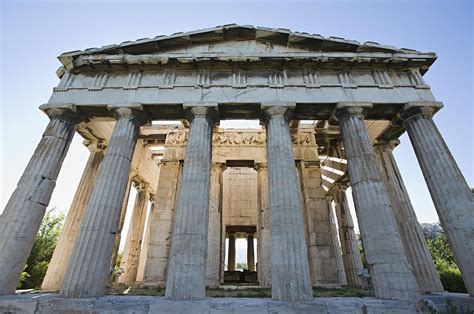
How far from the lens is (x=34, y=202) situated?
9.44 meters

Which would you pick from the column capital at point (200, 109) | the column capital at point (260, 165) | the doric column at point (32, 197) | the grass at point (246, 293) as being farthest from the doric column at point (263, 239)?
the doric column at point (32, 197)

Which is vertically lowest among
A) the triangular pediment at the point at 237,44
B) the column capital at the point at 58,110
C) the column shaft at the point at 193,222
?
the column shaft at the point at 193,222

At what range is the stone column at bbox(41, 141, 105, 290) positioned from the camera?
36.8 feet

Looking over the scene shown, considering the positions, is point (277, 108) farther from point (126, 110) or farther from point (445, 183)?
point (445, 183)

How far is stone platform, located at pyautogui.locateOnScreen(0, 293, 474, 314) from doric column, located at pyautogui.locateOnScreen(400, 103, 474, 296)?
1.72m

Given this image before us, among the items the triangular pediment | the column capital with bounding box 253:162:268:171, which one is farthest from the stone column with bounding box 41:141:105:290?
the column capital with bounding box 253:162:268:171

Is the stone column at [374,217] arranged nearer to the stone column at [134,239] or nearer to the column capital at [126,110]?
the column capital at [126,110]

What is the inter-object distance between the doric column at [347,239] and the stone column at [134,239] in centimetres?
1414

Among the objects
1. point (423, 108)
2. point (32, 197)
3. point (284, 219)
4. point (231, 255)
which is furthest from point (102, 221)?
point (231, 255)

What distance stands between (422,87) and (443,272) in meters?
16.2

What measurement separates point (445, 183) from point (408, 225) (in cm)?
337

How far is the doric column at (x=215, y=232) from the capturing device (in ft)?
39.5

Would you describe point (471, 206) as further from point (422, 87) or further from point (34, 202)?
point (34, 202)

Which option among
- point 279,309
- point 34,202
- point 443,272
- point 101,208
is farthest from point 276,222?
point 443,272
